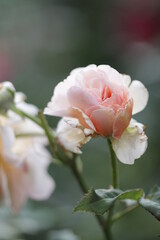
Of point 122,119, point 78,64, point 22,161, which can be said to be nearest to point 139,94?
point 122,119

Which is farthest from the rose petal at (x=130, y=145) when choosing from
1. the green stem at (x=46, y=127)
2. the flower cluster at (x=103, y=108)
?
the green stem at (x=46, y=127)

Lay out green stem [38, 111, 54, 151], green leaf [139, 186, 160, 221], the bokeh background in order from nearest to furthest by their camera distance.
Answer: green leaf [139, 186, 160, 221] < green stem [38, 111, 54, 151] < the bokeh background

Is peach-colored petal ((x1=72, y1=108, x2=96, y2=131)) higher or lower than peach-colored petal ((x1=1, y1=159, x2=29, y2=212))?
below

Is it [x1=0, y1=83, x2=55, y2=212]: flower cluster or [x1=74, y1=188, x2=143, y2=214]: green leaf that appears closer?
[x1=74, y1=188, x2=143, y2=214]: green leaf

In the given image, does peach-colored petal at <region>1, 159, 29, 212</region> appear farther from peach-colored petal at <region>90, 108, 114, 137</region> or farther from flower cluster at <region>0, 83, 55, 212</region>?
peach-colored petal at <region>90, 108, 114, 137</region>

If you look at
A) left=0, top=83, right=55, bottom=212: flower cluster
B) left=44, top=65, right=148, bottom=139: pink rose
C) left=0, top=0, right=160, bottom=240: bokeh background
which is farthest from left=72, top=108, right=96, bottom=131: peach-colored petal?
left=0, top=0, right=160, bottom=240: bokeh background

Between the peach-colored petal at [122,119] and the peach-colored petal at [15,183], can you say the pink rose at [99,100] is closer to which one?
the peach-colored petal at [122,119]

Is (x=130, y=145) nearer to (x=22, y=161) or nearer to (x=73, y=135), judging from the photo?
(x=73, y=135)

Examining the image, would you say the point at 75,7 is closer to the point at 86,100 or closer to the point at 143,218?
the point at 143,218

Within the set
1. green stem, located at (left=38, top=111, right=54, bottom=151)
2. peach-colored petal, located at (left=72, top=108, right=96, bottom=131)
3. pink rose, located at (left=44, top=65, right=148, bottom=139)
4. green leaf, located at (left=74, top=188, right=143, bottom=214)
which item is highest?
pink rose, located at (left=44, top=65, right=148, bottom=139)
